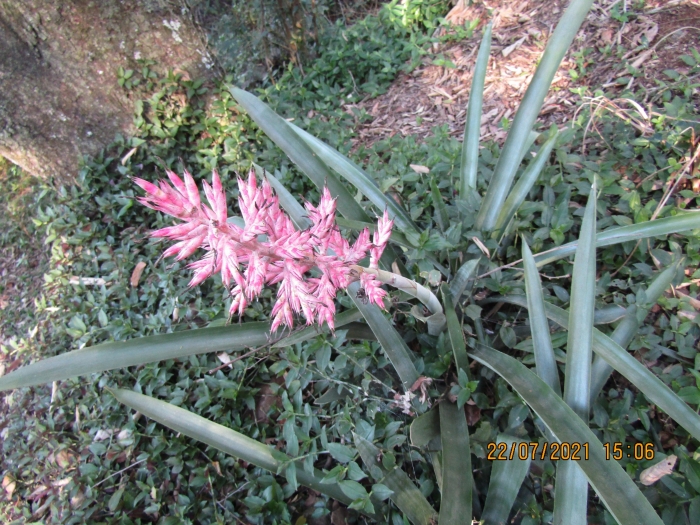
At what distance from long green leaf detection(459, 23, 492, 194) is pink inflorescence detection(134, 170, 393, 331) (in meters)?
1.27

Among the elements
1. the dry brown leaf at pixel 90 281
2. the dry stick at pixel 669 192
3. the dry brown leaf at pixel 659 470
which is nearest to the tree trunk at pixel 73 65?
the dry brown leaf at pixel 90 281

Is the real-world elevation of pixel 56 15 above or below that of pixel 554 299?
above

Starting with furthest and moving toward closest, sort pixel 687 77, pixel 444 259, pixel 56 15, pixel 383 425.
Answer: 1. pixel 56 15
2. pixel 687 77
3. pixel 444 259
4. pixel 383 425

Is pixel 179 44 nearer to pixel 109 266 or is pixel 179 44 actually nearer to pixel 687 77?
pixel 109 266

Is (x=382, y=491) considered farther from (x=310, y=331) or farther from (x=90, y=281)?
(x=90, y=281)

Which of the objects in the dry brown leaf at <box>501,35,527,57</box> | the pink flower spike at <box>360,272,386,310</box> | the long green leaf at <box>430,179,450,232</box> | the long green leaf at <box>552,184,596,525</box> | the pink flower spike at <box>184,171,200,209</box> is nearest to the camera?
the pink flower spike at <box>184,171,200,209</box>

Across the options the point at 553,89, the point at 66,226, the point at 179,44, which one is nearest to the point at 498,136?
the point at 553,89

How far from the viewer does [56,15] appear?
344 cm

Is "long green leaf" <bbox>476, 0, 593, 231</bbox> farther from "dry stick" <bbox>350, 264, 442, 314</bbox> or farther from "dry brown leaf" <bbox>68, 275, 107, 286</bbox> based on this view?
"dry brown leaf" <bbox>68, 275, 107, 286</bbox>

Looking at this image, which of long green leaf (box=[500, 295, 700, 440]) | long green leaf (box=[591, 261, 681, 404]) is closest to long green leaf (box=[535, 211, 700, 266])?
long green leaf (box=[591, 261, 681, 404])

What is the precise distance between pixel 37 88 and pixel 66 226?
118cm

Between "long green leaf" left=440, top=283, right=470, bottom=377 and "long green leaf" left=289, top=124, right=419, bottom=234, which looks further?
"long green leaf" left=289, top=124, right=419, bottom=234

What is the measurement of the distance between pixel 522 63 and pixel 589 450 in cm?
325

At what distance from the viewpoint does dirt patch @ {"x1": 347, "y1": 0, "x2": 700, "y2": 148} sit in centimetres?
302
